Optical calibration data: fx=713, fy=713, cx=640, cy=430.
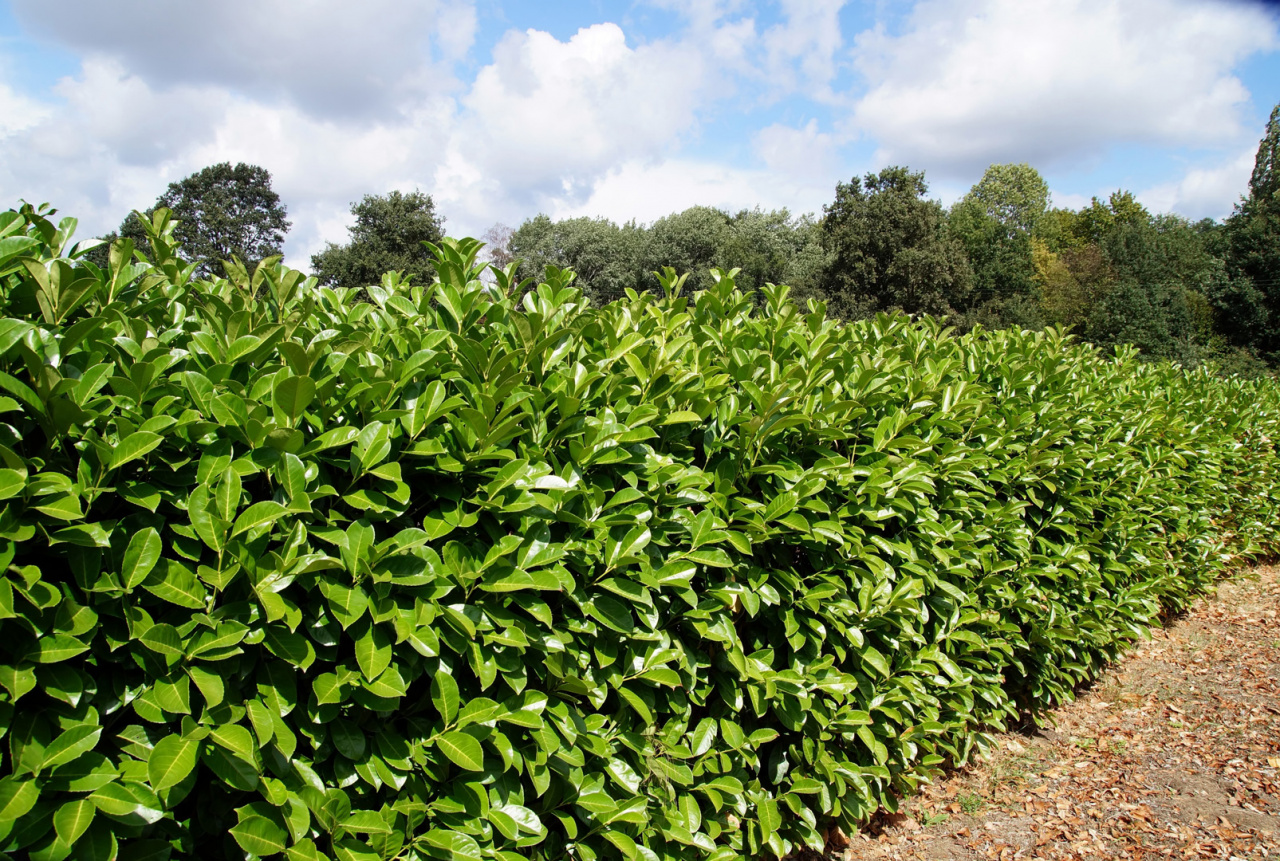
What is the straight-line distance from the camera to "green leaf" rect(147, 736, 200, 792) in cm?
140

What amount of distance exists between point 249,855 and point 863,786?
7.73 feet

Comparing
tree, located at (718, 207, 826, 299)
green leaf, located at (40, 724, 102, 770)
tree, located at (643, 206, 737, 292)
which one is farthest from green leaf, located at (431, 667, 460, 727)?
tree, located at (643, 206, 737, 292)

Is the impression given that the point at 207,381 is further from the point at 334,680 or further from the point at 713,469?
the point at 713,469

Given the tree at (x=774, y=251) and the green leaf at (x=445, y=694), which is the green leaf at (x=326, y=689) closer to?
the green leaf at (x=445, y=694)

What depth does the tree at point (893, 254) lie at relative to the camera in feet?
144

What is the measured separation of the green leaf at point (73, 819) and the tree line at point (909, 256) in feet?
104

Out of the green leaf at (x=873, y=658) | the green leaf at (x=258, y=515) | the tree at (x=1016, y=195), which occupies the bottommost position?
the green leaf at (x=873, y=658)

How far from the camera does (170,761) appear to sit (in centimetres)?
142

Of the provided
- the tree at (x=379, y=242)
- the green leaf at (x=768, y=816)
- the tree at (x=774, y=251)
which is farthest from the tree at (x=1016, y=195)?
the green leaf at (x=768, y=816)

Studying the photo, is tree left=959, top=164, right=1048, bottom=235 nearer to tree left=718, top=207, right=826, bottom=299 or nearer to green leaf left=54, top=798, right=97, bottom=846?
tree left=718, top=207, right=826, bottom=299

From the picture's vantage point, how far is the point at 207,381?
66.1 inches

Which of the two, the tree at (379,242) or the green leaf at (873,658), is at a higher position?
the tree at (379,242)

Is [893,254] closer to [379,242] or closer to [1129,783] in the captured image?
[379,242]

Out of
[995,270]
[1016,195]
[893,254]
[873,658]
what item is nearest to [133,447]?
[873,658]
